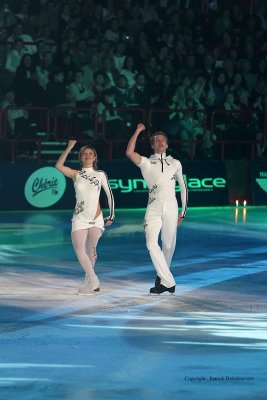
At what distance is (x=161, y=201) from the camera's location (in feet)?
43.9

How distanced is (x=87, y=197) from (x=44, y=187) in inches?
540

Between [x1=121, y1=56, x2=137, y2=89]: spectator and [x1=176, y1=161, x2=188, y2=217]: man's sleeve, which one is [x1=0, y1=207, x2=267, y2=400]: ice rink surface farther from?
[x1=121, y1=56, x2=137, y2=89]: spectator

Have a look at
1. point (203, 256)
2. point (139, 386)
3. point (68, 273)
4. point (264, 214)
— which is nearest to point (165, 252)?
point (68, 273)

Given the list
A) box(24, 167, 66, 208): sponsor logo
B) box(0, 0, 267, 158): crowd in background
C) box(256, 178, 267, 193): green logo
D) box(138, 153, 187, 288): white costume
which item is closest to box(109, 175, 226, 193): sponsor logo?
box(0, 0, 267, 158): crowd in background

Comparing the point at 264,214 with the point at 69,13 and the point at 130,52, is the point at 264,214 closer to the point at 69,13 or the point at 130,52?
the point at 130,52

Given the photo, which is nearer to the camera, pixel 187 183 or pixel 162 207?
pixel 162 207

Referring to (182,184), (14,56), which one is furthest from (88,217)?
(14,56)

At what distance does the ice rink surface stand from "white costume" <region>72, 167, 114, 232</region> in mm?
913

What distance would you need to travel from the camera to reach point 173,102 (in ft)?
92.8

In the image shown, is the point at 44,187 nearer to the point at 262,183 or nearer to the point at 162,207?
the point at 262,183

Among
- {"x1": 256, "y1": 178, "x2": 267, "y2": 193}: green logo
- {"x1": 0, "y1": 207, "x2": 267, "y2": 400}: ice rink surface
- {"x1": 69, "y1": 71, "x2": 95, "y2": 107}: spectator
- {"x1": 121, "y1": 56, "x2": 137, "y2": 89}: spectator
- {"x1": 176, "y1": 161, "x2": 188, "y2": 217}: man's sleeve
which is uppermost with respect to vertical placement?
{"x1": 121, "y1": 56, "x2": 137, "y2": 89}: spectator

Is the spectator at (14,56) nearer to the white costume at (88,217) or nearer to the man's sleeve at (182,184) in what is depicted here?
the white costume at (88,217)

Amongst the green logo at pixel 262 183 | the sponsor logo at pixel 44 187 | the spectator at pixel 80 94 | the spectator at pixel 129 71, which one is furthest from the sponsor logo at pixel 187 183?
the spectator at pixel 129 71

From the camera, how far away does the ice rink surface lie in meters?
8.45
